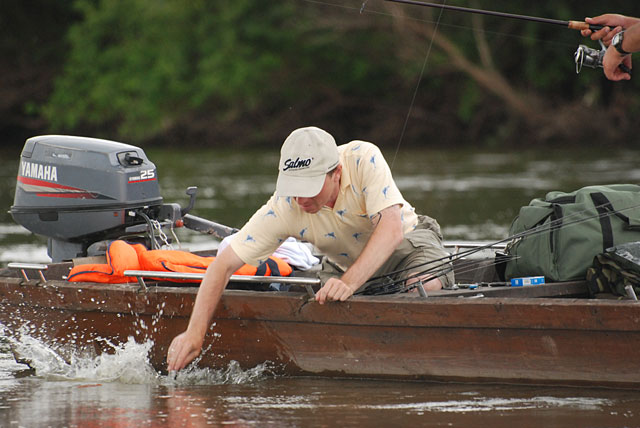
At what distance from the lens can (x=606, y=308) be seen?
403 centimetres

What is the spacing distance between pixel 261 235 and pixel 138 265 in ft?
2.85

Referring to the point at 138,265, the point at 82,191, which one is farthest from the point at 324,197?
the point at 82,191

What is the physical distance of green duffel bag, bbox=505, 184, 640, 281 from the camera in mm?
4547

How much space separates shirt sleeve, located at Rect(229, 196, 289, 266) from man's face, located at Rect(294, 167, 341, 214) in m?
0.12

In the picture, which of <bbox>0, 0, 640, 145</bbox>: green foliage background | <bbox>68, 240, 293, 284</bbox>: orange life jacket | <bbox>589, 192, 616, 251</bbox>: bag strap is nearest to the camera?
<bbox>589, 192, 616, 251</bbox>: bag strap

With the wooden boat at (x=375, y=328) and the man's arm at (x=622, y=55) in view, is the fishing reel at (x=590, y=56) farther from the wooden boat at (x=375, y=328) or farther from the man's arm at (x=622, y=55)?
the wooden boat at (x=375, y=328)

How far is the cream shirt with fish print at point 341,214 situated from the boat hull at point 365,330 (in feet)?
0.95

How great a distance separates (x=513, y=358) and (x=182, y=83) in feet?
76.4

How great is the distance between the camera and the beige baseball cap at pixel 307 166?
4062 mm

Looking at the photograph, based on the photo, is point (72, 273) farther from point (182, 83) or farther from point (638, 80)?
point (182, 83)

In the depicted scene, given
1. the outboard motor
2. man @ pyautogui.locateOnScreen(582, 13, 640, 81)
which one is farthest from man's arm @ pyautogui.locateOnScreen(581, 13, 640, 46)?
the outboard motor

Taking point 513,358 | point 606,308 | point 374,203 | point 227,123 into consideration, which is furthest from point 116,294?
point 227,123

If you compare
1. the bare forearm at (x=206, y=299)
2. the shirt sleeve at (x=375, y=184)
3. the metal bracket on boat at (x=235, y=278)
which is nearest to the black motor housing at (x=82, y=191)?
the metal bracket on boat at (x=235, y=278)

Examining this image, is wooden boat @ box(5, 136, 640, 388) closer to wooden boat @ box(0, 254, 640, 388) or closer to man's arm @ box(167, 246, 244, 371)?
wooden boat @ box(0, 254, 640, 388)
